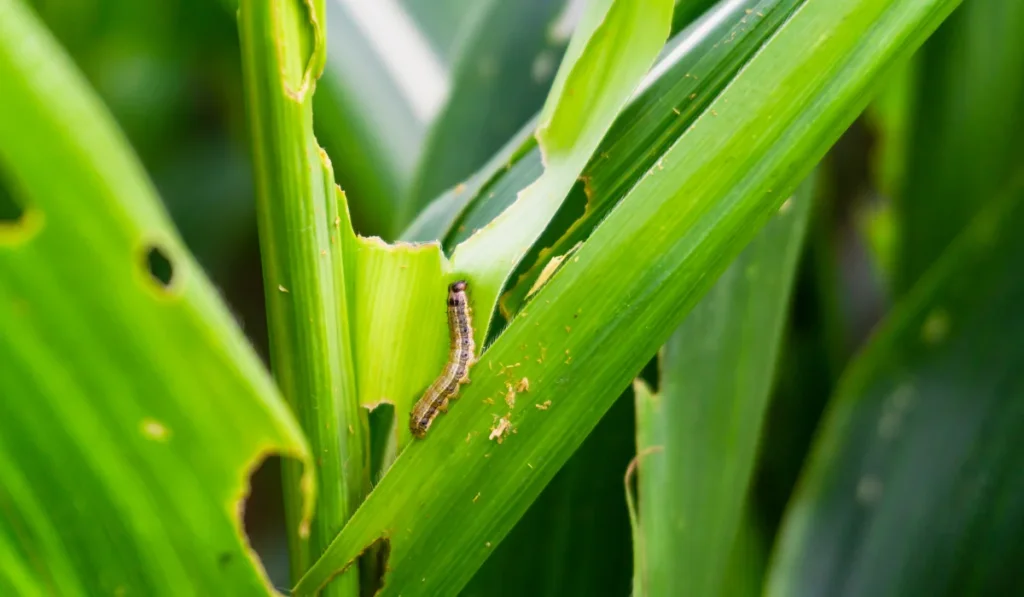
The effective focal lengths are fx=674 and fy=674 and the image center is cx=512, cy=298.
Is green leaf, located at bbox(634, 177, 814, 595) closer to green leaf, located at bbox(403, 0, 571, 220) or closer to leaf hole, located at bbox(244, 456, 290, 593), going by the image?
green leaf, located at bbox(403, 0, 571, 220)

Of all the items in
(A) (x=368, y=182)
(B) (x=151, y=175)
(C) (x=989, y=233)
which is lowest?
(B) (x=151, y=175)

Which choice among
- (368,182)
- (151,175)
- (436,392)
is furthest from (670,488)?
(151,175)

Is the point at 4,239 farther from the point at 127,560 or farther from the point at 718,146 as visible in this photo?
the point at 718,146

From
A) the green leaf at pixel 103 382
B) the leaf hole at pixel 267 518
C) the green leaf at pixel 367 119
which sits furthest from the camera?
the leaf hole at pixel 267 518

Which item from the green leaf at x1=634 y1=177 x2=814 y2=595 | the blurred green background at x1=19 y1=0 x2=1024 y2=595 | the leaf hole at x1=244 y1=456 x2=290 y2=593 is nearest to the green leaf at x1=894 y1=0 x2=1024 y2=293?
the blurred green background at x1=19 y1=0 x2=1024 y2=595

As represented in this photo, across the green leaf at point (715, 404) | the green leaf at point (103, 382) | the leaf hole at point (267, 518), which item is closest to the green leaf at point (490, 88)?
the green leaf at point (715, 404)

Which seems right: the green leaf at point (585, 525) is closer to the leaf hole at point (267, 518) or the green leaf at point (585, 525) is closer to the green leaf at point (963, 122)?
the green leaf at point (963, 122)

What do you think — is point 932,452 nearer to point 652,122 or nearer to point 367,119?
point 652,122
